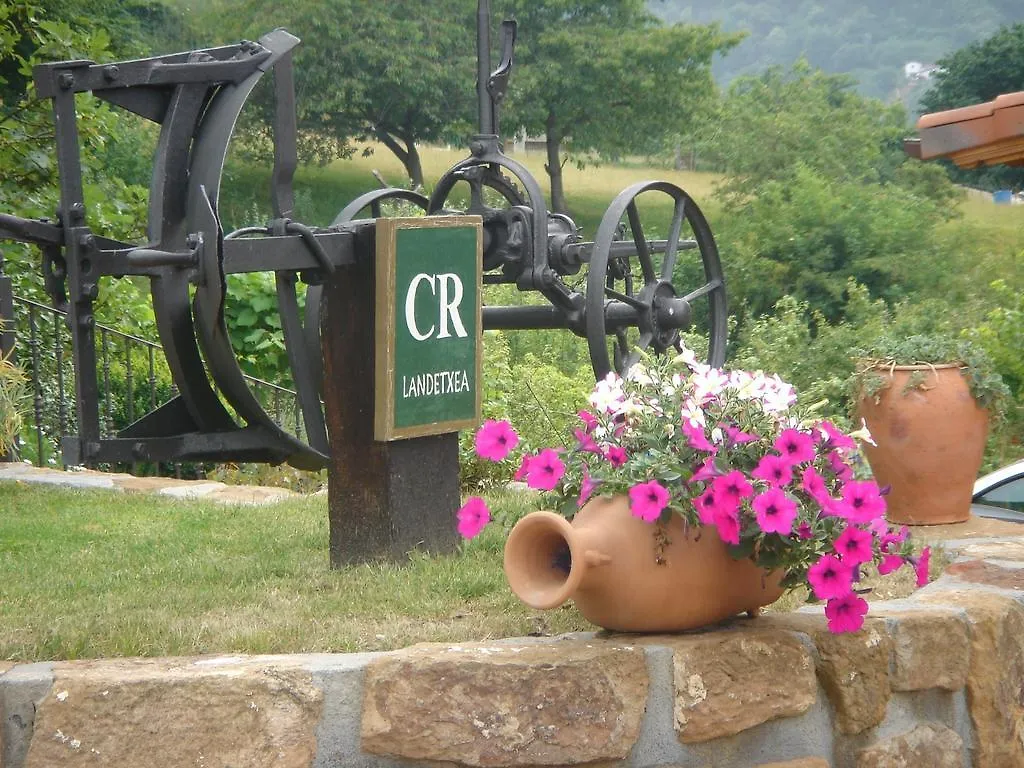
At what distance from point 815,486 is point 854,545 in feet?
0.53

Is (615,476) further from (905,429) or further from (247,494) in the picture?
(247,494)

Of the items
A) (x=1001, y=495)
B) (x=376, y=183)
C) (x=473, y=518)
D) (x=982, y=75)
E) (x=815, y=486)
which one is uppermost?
(x=982, y=75)

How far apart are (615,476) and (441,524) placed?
47.7 inches

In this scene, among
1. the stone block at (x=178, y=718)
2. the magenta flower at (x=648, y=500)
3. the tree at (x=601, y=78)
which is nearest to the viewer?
the stone block at (x=178, y=718)

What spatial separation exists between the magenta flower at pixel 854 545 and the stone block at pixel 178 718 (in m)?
1.25

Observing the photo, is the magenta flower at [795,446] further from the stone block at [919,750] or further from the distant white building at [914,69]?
the distant white building at [914,69]

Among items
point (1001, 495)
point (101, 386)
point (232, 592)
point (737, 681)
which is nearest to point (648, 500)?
point (737, 681)

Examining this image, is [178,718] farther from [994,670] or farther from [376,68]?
[376,68]

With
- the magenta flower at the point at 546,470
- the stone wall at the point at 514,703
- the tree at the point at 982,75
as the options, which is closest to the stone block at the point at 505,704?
the stone wall at the point at 514,703

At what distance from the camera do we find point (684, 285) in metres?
23.9

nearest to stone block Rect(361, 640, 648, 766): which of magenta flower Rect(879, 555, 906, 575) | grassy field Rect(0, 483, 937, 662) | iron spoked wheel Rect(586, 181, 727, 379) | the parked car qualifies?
grassy field Rect(0, 483, 937, 662)

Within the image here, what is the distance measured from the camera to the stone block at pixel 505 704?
2.98m

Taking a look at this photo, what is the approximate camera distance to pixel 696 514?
3146 mm

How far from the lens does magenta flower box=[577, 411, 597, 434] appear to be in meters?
3.38
